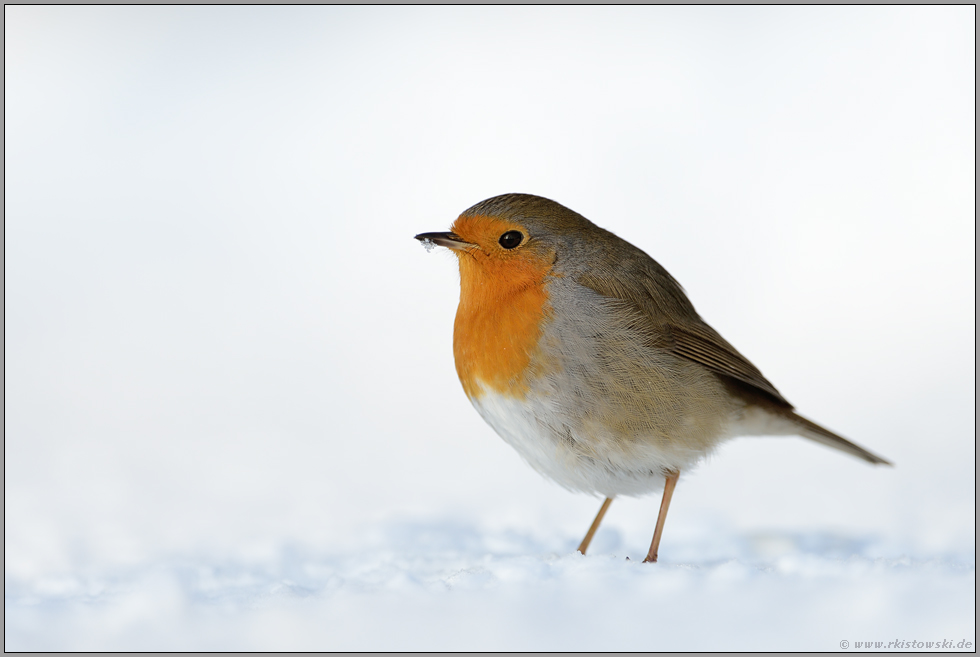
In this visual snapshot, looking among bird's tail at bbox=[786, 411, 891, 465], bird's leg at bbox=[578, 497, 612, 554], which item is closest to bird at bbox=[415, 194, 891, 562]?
bird's tail at bbox=[786, 411, 891, 465]

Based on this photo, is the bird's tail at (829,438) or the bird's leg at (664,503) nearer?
the bird's leg at (664,503)

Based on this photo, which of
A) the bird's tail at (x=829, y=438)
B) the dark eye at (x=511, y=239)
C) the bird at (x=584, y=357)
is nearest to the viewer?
the bird at (x=584, y=357)

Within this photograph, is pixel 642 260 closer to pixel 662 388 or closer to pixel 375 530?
pixel 662 388

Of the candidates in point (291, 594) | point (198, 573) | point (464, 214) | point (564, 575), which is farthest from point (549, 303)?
point (198, 573)

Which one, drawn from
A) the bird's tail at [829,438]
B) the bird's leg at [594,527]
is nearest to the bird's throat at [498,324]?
the bird's leg at [594,527]

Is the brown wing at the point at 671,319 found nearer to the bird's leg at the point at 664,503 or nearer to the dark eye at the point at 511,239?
the dark eye at the point at 511,239

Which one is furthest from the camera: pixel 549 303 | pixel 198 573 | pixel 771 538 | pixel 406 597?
pixel 771 538
